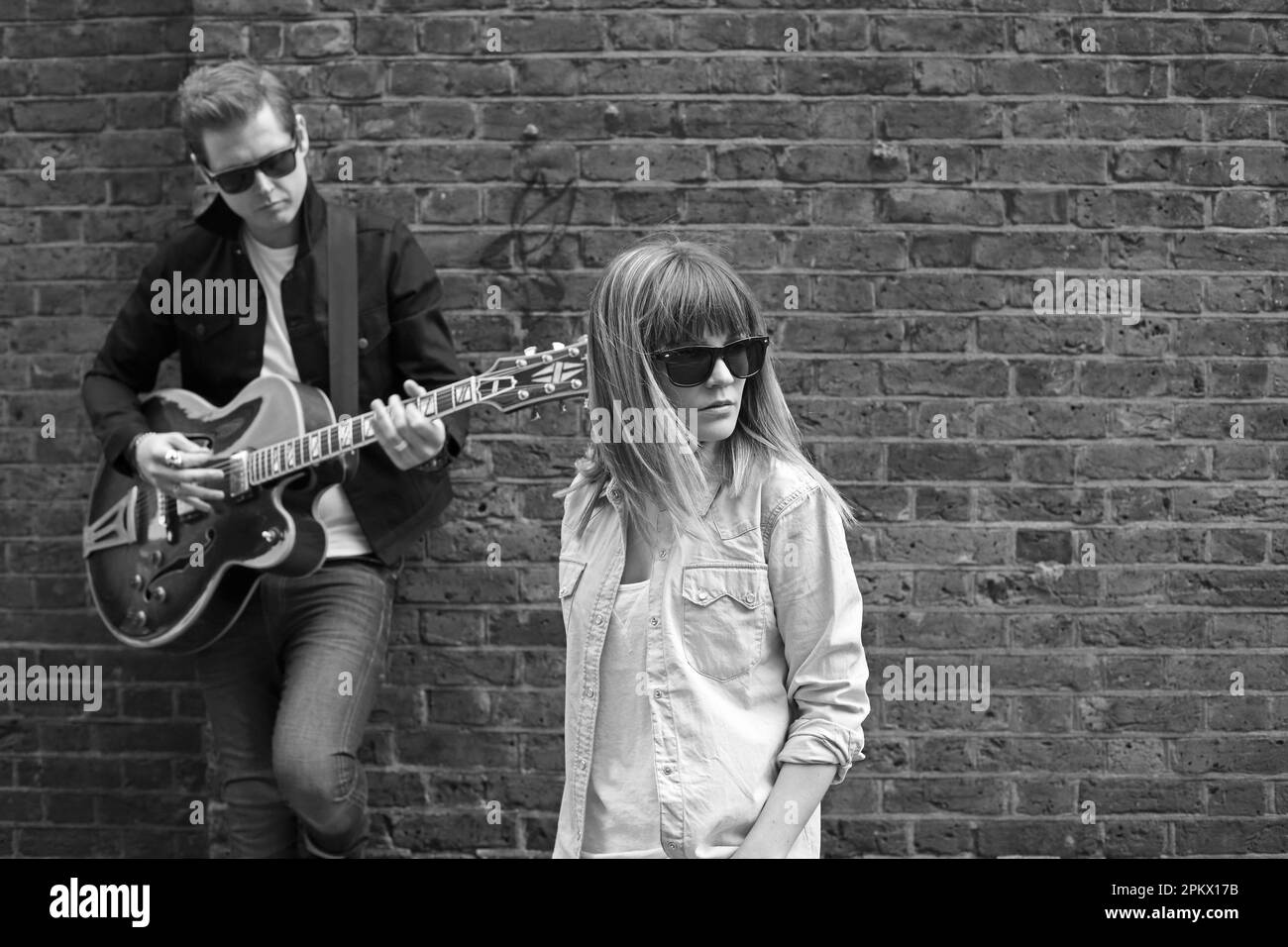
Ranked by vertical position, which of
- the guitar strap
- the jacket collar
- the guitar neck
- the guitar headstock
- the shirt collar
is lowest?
the shirt collar

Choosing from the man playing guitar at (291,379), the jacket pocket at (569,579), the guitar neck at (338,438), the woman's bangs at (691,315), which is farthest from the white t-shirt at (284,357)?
the woman's bangs at (691,315)

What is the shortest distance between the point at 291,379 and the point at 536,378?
2.54ft

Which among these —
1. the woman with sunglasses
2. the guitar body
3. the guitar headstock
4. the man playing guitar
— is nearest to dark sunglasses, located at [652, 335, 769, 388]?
the woman with sunglasses

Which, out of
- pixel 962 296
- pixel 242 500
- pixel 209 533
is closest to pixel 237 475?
pixel 242 500

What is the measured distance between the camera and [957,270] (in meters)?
3.94

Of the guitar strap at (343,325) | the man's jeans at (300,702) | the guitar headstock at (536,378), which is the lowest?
the man's jeans at (300,702)

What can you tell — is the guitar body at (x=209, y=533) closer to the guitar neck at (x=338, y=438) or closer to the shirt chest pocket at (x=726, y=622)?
the guitar neck at (x=338, y=438)

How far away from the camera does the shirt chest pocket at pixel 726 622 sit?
2271 mm

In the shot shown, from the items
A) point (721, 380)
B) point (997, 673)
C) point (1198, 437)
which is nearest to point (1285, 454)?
point (1198, 437)

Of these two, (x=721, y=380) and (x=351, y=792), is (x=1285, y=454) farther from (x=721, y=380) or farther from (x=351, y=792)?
(x=351, y=792)

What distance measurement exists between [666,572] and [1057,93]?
2.33 meters

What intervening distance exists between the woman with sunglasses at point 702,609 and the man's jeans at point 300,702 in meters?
1.10

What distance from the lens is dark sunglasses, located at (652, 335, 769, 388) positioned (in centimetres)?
232

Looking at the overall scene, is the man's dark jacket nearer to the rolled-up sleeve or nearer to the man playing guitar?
the man playing guitar
